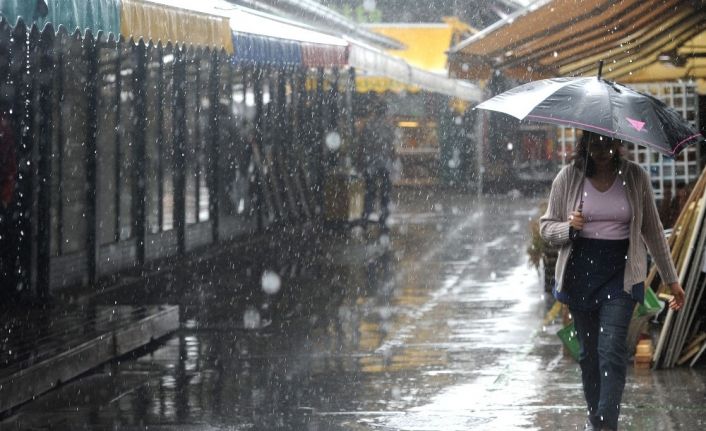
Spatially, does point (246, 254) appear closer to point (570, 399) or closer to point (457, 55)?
point (457, 55)

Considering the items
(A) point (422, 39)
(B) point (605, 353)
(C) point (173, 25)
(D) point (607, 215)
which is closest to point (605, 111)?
(D) point (607, 215)

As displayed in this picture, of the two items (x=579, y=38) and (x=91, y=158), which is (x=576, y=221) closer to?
(x=91, y=158)

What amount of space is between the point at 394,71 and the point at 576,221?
17.8 m

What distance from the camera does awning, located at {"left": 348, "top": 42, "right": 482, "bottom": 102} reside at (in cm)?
2009

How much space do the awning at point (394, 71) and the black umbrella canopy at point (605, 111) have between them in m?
12.3

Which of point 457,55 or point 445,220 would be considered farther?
point 445,220

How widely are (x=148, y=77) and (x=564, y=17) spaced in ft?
17.8

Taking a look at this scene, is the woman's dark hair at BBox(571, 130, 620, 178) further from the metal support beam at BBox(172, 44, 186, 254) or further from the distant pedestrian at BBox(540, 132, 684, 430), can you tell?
the metal support beam at BBox(172, 44, 186, 254)

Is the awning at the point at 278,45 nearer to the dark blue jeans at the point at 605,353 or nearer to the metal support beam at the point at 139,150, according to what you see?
the metal support beam at the point at 139,150

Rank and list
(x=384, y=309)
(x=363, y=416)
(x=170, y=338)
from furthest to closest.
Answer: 1. (x=384, y=309)
2. (x=170, y=338)
3. (x=363, y=416)

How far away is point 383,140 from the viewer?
2198cm

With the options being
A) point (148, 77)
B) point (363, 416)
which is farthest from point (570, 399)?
point (148, 77)

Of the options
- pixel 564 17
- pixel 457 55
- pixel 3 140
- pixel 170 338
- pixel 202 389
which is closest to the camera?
pixel 202 389

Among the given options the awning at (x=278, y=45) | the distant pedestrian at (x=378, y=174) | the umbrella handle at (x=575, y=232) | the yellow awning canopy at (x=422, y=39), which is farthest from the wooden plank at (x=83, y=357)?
the yellow awning canopy at (x=422, y=39)
